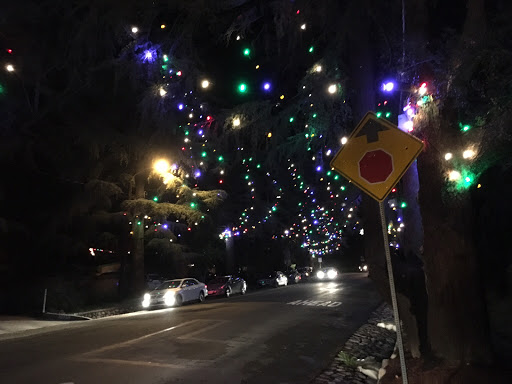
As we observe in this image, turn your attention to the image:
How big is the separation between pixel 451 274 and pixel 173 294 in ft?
54.7

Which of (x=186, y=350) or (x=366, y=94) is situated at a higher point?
(x=366, y=94)

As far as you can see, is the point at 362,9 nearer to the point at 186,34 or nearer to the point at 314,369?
the point at 186,34

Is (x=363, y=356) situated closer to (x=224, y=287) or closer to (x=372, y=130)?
(x=372, y=130)

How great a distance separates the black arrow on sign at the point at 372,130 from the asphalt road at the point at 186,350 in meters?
4.19

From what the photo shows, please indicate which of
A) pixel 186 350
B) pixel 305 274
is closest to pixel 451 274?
pixel 186 350

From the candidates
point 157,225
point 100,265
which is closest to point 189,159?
point 157,225

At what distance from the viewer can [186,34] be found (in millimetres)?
9805

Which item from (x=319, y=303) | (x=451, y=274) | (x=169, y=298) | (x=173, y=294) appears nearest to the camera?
(x=451, y=274)

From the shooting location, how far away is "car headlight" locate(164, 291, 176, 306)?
65.2ft

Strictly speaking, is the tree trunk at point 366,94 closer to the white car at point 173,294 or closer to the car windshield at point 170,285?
the white car at point 173,294

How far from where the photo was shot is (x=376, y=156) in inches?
183

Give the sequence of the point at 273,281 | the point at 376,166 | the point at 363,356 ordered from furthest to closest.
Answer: the point at 273,281 < the point at 363,356 < the point at 376,166

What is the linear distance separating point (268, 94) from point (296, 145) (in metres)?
1.81

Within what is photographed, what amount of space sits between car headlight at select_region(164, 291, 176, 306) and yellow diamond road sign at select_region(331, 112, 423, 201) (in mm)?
16868
